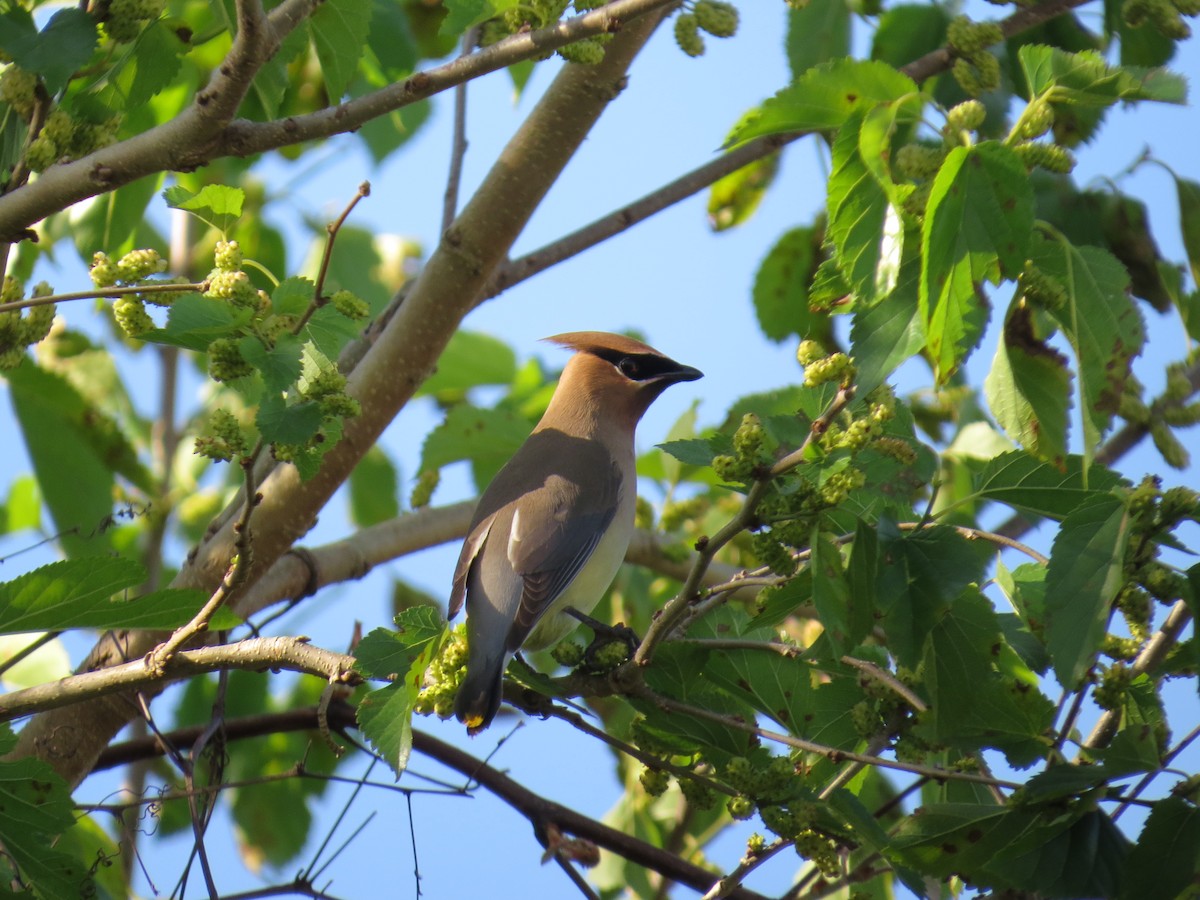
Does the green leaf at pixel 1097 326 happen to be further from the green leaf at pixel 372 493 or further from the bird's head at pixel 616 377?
the green leaf at pixel 372 493

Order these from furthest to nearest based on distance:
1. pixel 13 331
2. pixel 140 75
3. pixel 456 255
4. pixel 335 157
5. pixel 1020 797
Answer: pixel 335 157, pixel 456 255, pixel 140 75, pixel 13 331, pixel 1020 797

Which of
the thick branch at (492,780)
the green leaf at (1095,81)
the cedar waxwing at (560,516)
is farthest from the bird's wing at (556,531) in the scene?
the green leaf at (1095,81)

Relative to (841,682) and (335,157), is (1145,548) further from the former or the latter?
(335,157)

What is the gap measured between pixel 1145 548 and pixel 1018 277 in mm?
455

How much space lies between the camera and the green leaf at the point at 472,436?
434cm

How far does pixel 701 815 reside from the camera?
446 cm

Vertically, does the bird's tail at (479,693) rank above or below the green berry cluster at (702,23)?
below

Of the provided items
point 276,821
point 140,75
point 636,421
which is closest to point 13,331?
point 140,75

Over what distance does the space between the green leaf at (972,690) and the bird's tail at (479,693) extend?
0.82 m

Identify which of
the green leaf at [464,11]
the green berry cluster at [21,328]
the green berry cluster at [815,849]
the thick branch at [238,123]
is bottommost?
the green berry cluster at [815,849]

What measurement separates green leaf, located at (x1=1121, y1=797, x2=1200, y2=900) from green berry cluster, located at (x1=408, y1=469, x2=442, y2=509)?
2.40 m

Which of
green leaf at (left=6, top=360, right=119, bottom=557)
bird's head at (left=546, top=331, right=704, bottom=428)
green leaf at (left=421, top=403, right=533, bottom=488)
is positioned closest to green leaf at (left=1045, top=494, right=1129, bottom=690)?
bird's head at (left=546, top=331, right=704, bottom=428)

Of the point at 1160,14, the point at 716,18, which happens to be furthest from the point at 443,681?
the point at 1160,14

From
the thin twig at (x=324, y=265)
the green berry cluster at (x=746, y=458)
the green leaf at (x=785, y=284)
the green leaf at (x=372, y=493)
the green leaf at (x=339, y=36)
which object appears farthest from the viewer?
the green leaf at (x=372, y=493)
